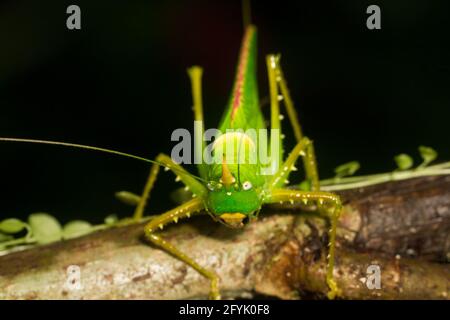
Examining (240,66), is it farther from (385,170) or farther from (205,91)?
(385,170)

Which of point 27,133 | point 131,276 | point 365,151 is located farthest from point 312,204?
point 27,133

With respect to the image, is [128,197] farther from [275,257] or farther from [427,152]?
[427,152]

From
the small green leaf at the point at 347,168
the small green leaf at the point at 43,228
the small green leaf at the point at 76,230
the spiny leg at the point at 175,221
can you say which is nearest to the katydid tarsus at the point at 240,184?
the spiny leg at the point at 175,221

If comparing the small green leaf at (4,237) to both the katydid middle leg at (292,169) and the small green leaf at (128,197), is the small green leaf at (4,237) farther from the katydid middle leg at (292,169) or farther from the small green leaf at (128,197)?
the katydid middle leg at (292,169)

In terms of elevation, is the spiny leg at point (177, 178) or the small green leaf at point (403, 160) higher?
the small green leaf at point (403, 160)

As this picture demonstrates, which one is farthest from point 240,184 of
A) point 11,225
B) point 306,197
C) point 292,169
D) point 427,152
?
point 11,225
